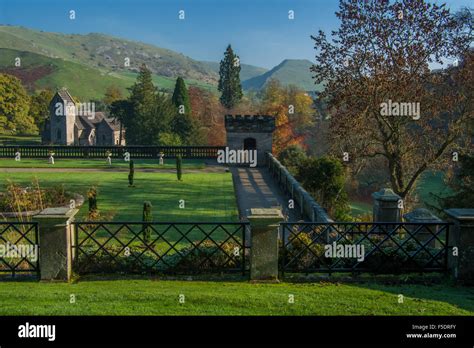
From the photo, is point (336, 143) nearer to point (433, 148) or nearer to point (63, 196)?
point (433, 148)

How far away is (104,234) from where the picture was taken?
619 inches

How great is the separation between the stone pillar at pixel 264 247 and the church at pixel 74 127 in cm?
7025

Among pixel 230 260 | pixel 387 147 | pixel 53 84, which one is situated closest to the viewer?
pixel 230 260

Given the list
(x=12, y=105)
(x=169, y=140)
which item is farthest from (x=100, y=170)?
(x=12, y=105)

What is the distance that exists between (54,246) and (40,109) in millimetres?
89218

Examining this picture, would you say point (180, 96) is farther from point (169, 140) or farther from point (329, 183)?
point (329, 183)

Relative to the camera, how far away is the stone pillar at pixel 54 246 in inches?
355

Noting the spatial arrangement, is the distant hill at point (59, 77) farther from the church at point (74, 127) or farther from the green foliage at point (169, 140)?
the green foliage at point (169, 140)

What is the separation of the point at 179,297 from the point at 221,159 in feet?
102

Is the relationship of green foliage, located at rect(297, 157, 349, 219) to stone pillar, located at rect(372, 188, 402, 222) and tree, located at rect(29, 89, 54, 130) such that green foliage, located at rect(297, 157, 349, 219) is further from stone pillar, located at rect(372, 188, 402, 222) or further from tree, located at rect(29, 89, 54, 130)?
tree, located at rect(29, 89, 54, 130)

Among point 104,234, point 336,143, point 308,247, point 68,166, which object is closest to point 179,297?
point 308,247

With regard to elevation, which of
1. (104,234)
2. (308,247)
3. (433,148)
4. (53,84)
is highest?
(53,84)

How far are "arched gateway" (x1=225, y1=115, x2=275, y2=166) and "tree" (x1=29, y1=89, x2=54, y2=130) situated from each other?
6036 centimetres

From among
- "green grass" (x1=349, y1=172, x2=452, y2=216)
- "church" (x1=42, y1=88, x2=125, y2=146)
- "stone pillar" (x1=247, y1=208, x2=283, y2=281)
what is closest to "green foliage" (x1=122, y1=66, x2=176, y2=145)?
"church" (x1=42, y1=88, x2=125, y2=146)
